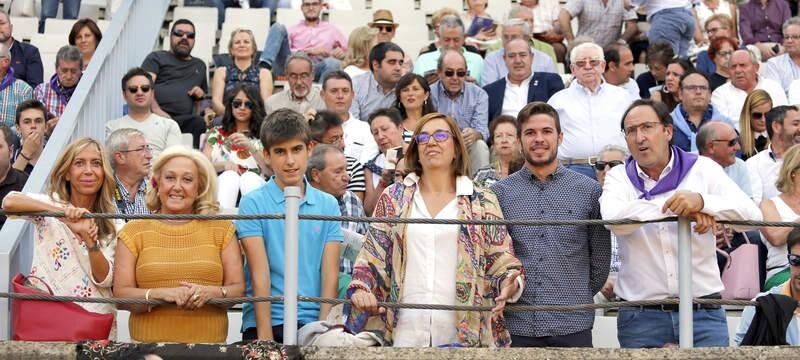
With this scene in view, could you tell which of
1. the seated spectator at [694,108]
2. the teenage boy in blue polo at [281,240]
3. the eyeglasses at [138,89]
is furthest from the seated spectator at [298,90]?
the teenage boy in blue polo at [281,240]

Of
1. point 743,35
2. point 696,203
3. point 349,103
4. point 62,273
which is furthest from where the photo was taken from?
point 743,35

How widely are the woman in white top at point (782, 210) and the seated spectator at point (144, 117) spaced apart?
446 centimetres

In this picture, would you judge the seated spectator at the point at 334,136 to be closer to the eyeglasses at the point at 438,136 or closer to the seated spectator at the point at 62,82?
the seated spectator at the point at 62,82

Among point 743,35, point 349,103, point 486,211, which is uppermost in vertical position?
point 743,35

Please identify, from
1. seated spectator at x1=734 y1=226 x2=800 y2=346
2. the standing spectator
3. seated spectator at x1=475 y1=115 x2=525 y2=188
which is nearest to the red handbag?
the standing spectator

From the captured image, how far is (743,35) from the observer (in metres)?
15.5

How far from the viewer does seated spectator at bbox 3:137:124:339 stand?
746 centimetres

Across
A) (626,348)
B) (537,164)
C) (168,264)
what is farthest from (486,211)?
(168,264)

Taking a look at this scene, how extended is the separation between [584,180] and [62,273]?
253 centimetres

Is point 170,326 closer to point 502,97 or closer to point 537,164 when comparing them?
point 537,164

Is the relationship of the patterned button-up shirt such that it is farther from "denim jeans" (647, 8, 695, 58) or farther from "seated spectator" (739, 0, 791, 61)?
"seated spectator" (739, 0, 791, 61)

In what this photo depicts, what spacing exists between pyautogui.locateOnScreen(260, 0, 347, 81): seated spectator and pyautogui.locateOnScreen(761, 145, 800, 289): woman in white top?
5605mm

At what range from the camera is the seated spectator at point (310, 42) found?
14094 mm

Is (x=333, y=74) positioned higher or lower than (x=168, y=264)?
higher
